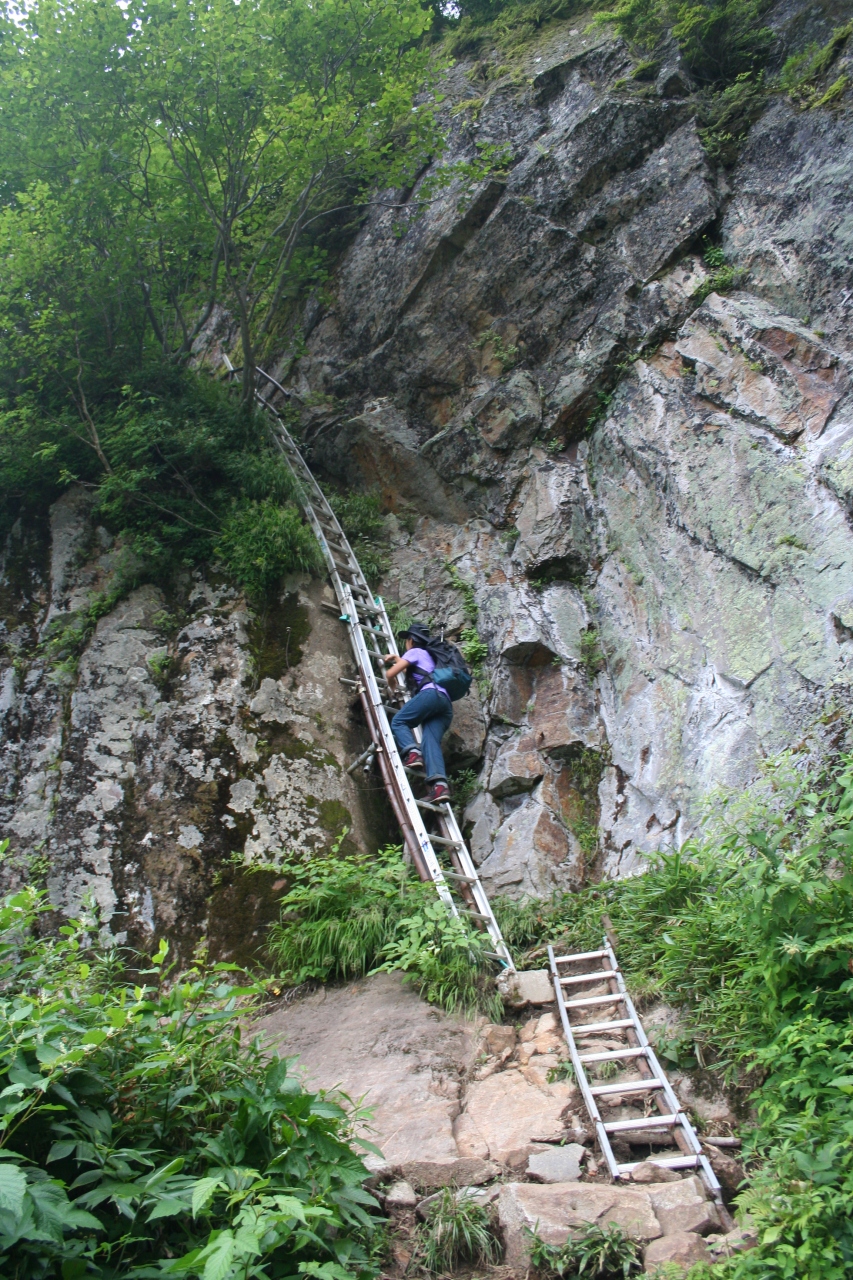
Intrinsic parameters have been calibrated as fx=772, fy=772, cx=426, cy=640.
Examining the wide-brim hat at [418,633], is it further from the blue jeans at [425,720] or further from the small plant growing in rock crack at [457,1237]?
the small plant growing in rock crack at [457,1237]

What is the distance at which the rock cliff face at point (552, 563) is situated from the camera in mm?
6109

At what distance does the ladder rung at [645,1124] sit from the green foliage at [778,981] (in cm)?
35

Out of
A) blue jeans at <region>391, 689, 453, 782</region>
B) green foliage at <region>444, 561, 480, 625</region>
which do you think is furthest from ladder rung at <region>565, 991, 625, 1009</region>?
green foliage at <region>444, 561, 480, 625</region>

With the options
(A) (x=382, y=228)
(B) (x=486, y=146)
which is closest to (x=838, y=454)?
(B) (x=486, y=146)

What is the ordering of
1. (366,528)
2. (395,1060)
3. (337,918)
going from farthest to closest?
(366,528)
(337,918)
(395,1060)

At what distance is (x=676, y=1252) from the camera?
2945mm

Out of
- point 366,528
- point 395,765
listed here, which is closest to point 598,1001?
point 395,765

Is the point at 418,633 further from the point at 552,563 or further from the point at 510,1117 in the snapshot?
the point at 510,1117

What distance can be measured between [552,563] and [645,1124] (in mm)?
5500

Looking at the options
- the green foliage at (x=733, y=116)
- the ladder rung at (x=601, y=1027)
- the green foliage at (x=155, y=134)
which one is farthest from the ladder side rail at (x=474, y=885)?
the green foliage at (x=733, y=116)

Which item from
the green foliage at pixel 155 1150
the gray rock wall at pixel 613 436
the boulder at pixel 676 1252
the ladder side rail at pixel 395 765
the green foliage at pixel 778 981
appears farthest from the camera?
the gray rock wall at pixel 613 436

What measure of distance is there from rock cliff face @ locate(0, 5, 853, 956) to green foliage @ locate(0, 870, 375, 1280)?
118 inches

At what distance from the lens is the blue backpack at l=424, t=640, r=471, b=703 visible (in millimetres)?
7480

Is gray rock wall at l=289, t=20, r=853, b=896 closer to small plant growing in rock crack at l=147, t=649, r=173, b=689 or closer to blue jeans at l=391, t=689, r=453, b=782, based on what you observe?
blue jeans at l=391, t=689, r=453, b=782
